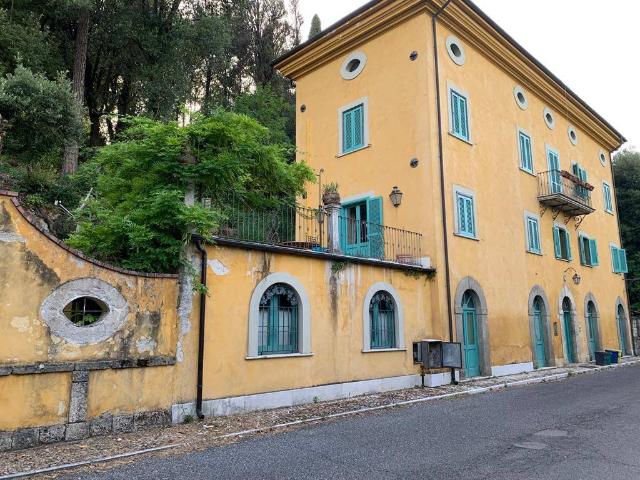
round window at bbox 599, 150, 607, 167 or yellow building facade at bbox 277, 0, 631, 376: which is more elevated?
round window at bbox 599, 150, 607, 167

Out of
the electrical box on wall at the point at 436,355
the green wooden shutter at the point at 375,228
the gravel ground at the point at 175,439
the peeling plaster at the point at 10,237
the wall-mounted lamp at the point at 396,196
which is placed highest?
the wall-mounted lamp at the point at 396,196

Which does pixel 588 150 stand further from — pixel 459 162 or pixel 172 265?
pixel 172 265

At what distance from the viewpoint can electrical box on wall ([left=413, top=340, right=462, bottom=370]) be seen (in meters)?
11.5

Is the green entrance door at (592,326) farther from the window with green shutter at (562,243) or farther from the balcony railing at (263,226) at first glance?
the balcony railing at (263,226)

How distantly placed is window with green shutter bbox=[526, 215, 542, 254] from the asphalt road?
313 inches

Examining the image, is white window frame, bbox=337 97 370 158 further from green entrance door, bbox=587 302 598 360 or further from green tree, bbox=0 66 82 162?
green entrance door, bbox=587 302 598 360

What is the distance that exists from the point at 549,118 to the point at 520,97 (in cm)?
247

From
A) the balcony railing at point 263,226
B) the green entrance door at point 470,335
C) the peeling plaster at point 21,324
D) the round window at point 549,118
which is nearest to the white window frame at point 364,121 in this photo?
the balcony railing at point 263,226

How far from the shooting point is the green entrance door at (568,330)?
17500 mm

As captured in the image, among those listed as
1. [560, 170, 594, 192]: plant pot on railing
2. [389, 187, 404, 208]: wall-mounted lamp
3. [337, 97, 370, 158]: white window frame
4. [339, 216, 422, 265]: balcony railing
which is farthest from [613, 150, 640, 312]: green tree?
[337, 97, 370, 158]: white window frame

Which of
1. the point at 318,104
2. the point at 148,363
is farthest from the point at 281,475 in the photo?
the point at 318,104

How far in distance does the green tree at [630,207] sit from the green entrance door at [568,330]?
431 inches

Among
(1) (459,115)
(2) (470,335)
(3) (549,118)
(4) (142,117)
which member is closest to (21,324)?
(4) (142,117)

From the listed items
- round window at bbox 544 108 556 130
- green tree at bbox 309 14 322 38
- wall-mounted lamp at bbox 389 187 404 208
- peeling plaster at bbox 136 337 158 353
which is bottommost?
peeling plaster at bbox 136 337 158 353
